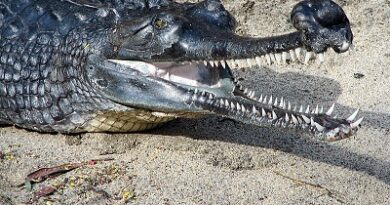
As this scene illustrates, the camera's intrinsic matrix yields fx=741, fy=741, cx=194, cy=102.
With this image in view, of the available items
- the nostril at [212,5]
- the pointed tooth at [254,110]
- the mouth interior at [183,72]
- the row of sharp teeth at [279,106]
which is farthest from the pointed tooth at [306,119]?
the nostril at [212,5]

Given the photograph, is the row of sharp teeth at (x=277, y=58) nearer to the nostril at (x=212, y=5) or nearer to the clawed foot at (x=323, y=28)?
the clawed foot at (x=323, y=28)

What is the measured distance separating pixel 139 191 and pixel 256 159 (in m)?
0.75

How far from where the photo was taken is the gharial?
3703 millimetres

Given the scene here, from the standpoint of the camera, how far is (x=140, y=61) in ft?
14.3

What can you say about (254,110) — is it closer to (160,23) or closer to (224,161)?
Answer: (224,161)

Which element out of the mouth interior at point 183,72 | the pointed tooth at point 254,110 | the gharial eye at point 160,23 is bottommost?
the pointed tooth at point 254,110

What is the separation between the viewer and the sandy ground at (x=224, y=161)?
4031mm

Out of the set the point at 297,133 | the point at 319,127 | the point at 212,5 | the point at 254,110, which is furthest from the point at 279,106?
the point at 212,5

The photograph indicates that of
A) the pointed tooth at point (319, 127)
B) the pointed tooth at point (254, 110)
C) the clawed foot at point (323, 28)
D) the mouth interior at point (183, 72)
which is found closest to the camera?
the clawed foot at point (323, 28)

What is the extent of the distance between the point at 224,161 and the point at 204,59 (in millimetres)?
674

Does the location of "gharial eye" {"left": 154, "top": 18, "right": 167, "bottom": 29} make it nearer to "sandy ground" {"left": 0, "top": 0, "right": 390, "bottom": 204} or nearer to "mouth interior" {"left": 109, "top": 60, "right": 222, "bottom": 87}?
"mouth interior" {"left": 109, "top": 60, "right": 222, "bottom": 87}

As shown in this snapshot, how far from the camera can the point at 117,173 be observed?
423 cm

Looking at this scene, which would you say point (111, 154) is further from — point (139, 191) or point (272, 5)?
point (272, 5)

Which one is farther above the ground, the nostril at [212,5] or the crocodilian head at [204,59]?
the nostril at [212,5]
